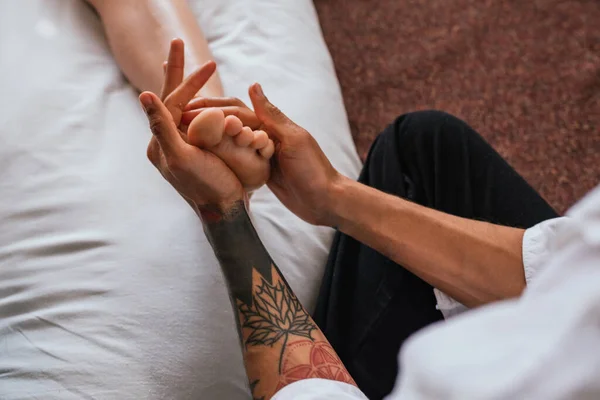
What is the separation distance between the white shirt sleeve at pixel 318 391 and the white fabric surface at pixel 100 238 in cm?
19

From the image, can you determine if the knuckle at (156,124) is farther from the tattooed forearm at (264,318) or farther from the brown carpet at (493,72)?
the brown carpet at (493,72)

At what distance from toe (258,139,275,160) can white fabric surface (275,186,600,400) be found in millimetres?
424

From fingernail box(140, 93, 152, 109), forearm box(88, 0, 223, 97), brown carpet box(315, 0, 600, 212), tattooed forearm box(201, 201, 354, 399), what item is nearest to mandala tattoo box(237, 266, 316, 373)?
tattooed forearm box(201, 201, 354, 399)

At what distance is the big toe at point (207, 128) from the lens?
679mm

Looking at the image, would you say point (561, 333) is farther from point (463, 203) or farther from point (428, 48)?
point (428, 48)

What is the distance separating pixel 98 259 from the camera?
0.76m

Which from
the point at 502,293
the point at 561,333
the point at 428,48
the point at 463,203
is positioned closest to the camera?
the point at 561,333

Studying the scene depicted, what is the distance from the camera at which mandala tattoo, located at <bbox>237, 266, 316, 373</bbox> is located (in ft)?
2.17

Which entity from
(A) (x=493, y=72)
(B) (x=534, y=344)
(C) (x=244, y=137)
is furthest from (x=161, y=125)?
Answer: (A) (x=493, y=72)

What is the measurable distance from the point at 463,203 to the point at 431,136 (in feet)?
0.38

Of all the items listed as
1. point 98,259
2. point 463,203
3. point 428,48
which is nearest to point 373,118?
point 428,48

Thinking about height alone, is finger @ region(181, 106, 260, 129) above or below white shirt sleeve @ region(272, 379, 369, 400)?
above

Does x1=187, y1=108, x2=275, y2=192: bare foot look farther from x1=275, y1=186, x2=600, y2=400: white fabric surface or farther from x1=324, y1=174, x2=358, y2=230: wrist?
x1=275, y1=186, x2=600, y2=400: white fabric surface

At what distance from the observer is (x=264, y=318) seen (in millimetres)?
675
